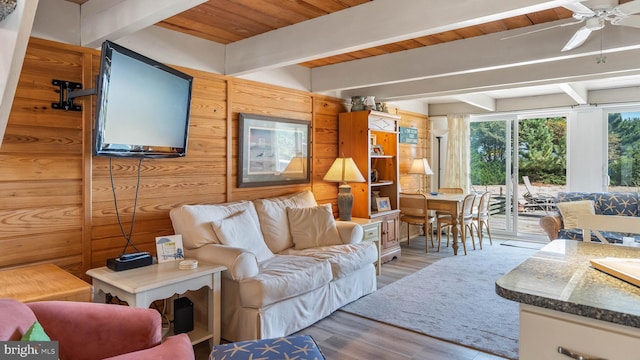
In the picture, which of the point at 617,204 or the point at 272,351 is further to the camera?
the point at 617,204

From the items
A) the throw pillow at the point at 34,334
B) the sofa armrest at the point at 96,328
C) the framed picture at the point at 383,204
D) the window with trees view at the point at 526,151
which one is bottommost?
the sofa armrest at the point at 96,328

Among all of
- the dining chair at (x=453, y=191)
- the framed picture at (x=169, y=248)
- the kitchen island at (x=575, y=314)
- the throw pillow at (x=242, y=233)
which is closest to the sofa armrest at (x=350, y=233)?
the throw pillow at (x=242, y=233)

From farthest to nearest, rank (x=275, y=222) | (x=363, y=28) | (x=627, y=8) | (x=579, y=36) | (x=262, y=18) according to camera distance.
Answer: (x=275, y=222) → (x=262, y=18) → (x=363, y=28) → (x=579, y=36) → (x=627, y=8)

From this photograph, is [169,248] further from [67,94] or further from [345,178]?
[345,178]

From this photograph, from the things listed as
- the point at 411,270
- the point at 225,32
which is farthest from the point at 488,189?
the point at 225,32

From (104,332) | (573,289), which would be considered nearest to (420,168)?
(573,289)

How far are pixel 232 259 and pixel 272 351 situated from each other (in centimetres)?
110

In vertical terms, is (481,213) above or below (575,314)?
below

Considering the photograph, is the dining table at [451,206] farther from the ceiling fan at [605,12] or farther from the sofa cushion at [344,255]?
the ceiling fan at [605,12]

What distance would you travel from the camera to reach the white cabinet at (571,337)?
3.25 feet

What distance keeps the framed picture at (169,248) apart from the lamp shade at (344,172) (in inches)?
79.7

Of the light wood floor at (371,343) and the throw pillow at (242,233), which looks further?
the throw pillow at (242,233)

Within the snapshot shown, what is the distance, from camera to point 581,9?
7.21 feet

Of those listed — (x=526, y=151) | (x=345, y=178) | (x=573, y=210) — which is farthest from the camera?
(x=526, y=151)
